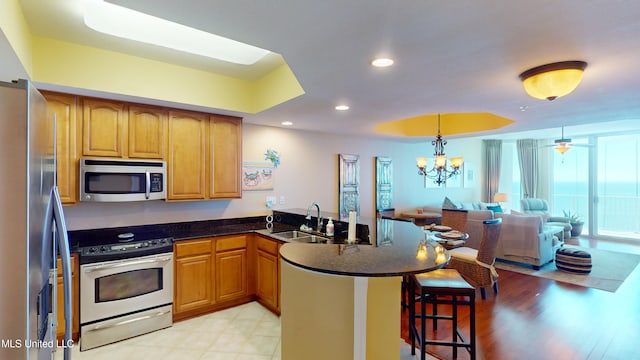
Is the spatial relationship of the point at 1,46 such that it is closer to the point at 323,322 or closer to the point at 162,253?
the point at 162,253

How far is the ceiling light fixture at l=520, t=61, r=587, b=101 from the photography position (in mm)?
2037

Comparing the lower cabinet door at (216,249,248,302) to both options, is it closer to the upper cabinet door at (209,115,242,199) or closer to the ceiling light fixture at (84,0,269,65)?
the upper cabinet door at (209,115,242,199)

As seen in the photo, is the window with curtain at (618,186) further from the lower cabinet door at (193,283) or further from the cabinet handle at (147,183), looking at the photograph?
the cabinet handle at (147,183)

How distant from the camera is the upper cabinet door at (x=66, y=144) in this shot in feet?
8.92

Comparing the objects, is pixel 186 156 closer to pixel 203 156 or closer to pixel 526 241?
pixel 203 156

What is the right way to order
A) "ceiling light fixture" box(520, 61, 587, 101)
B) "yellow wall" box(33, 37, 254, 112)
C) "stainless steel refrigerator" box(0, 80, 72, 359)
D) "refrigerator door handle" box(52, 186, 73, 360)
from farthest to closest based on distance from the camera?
"yellow wall" box(33, 37, 254, 112), "ceiling light fixture" box(520, 61, 587, 101), "refrigerator door handle" box(52, 186, 73, 360), "stainless steel refrigerator" box(0, 80, 72, 359)

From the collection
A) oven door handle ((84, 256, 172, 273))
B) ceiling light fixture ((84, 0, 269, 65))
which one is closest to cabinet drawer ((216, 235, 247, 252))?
oven door handle ((84, 256, 172, 273))

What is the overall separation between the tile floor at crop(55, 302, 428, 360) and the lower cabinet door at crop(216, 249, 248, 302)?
11.0 inches

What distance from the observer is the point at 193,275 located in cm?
332

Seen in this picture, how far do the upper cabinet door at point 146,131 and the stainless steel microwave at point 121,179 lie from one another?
0.12 meters

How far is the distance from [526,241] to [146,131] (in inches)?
238

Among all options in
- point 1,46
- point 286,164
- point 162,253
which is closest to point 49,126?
point 1,46

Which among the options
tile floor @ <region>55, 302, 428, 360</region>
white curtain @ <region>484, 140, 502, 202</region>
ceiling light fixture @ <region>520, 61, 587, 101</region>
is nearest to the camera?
ceiling light fixture @ <region>520, 61, 587, 101</region>

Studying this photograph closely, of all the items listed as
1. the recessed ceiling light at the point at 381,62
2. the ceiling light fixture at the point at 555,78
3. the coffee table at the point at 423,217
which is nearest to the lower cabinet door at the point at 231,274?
the recessed ceiling light at the point at 381,62
